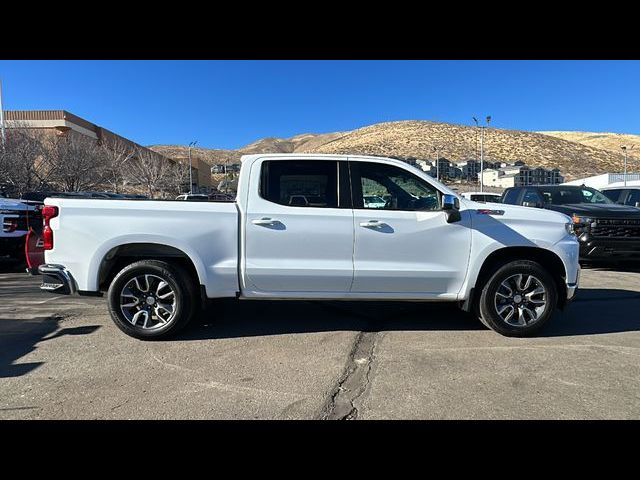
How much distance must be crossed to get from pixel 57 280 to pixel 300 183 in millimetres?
2785

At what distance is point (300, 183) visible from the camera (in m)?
4.57

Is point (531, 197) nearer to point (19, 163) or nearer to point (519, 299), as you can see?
point (519, 299)

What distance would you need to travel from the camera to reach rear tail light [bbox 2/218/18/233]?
297 inches

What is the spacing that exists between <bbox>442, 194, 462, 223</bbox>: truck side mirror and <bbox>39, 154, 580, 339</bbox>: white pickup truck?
1 centimetres

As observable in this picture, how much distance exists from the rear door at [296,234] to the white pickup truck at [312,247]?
11 millimetres

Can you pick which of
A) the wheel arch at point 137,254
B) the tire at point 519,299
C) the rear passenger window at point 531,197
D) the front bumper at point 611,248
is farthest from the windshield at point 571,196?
the wheel arch at point 137,254

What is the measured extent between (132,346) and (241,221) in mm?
1721

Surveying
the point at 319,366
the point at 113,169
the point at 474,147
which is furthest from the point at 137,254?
the point at 474,147

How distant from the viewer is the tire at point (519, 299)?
4.55m

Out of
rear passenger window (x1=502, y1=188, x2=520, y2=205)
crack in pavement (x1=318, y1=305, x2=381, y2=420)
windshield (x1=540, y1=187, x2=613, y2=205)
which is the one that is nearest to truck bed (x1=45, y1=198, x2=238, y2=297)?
crack in pavement (x1=318, y1=305, x2=381, y2=420)

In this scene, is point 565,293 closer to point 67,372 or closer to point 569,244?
point 569,244

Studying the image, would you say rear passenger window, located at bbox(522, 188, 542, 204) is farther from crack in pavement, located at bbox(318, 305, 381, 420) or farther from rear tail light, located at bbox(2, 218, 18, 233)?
rear tail light, located at bbox(2, 218, 18, 233)
